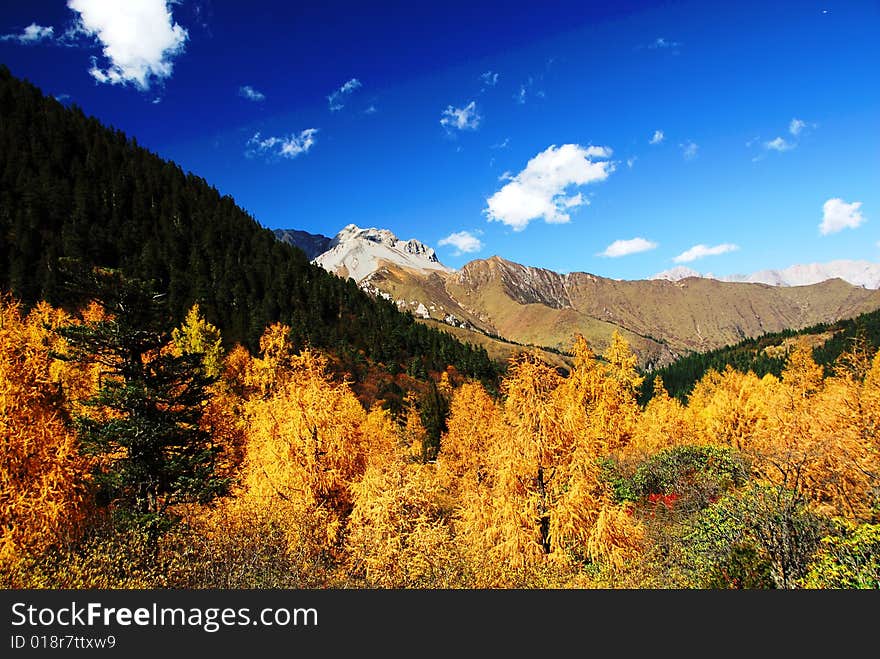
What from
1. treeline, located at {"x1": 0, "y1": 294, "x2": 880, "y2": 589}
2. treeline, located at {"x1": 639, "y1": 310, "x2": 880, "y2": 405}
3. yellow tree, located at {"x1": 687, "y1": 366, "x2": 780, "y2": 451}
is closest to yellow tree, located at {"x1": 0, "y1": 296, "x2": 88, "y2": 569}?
treeline, located at {"x1": 0, "y1": 294, "x2": 880, "y2": 589}

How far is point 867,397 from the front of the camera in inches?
997

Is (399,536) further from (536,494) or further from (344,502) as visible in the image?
(344,502)

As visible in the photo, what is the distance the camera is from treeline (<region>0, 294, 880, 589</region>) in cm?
1316

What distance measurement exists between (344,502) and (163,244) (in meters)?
106

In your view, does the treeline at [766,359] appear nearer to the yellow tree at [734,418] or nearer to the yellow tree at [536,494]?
the yellow tree at [734,418]

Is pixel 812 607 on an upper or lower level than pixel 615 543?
upper

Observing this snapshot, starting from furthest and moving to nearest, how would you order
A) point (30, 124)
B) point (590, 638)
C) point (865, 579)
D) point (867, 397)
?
point (30, 124) → point (867, 397) → point (865, 579) → point (590, 638)

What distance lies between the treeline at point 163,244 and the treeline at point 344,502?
61.0 m

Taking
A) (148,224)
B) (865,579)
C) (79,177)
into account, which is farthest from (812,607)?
(79,177)

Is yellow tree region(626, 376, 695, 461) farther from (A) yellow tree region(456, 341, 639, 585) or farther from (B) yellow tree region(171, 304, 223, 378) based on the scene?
(B) yellow tree region(171, 304, 223, 378)

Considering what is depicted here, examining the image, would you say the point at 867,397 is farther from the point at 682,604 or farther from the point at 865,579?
the point at 682,604

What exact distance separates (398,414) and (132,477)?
194 ft

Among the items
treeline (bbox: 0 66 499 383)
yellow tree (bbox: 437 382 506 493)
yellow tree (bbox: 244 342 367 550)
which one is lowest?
yellow tree (bbox: 437 382 506 493)

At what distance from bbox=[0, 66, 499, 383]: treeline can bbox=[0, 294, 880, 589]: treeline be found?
200 feet
